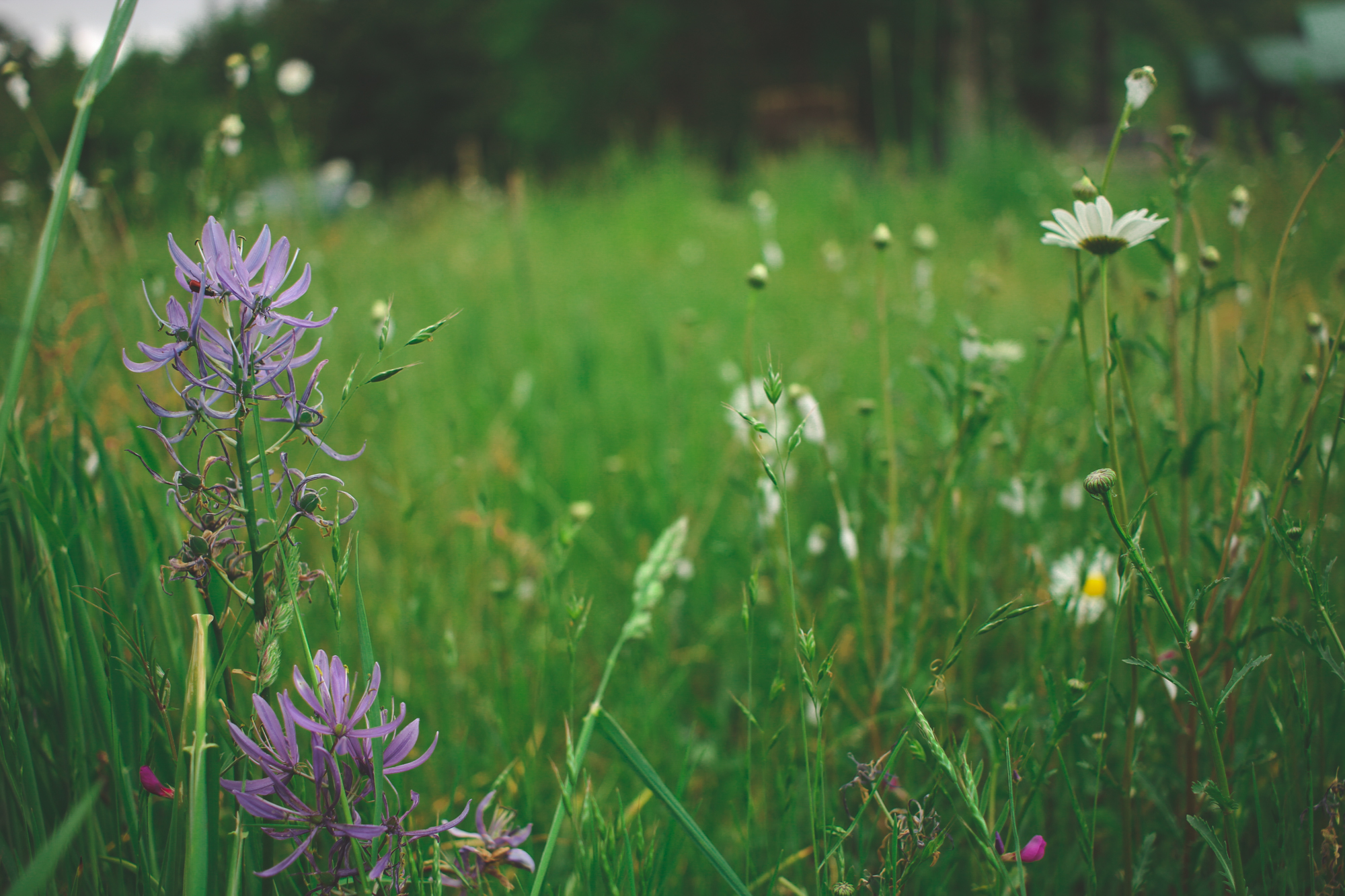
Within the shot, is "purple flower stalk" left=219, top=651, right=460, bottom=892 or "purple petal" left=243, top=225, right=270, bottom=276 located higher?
"purple petal" left=243, top=225, right=270, bottom=276

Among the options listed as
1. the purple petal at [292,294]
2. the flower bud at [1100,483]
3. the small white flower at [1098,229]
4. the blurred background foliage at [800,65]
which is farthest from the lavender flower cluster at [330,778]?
the blurred background foliage at [800,65]

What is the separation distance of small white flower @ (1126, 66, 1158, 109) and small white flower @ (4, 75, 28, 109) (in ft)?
5.00

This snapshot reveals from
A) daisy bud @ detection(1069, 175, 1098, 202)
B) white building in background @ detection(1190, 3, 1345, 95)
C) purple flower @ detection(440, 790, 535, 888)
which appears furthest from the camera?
white building in background @ detection(1190, 3, 1345, 95)

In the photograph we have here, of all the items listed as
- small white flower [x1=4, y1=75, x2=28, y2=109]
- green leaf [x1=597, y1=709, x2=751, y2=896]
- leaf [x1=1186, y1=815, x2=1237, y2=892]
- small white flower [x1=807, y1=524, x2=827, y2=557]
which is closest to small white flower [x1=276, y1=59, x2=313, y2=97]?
small white flower [x1=4, y1=75, x2=28, y2=109]

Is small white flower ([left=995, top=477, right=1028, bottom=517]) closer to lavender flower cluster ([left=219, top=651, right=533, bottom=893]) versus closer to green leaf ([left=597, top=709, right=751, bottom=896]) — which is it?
green leaf ([left=597, top=709, right=751, bottom=896])

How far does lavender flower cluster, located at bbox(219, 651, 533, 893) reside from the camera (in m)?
0.50

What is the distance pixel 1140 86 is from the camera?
76 centimetres

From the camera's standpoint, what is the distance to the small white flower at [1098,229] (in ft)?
2.13

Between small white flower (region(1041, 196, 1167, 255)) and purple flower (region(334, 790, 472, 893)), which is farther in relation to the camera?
small white flower (region(1041, 196, 1167, 255))

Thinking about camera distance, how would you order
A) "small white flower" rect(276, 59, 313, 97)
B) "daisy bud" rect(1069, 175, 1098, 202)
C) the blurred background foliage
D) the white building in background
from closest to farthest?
"daisy bud" rect(1069, 175, 1098, 202) → "small white flower" rect(276, 59, 313, 97) → the white building in background → the blurred background foliage

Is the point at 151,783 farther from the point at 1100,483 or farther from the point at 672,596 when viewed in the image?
the point at 672,596

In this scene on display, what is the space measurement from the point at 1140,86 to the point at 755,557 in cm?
77

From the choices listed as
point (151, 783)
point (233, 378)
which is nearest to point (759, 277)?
point (233, 378)

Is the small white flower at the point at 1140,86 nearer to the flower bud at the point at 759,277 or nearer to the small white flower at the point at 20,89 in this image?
the flower bud at the point at 759,277
